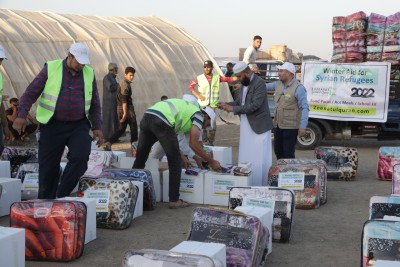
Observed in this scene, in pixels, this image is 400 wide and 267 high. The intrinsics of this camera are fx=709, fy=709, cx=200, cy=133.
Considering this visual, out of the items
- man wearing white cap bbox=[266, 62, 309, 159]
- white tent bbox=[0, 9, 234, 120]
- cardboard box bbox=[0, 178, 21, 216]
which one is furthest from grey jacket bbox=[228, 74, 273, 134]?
white tent bbox=[0, 9, 234, 120]

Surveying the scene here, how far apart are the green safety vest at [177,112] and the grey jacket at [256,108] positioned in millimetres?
958

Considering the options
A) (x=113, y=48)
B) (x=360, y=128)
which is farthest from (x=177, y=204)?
(x=113, y=48)

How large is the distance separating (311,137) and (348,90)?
114 centimetres

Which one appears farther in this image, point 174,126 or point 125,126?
point 125,126

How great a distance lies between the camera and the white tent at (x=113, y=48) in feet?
56.5

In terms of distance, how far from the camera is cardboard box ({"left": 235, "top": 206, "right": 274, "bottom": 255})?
5838 mm

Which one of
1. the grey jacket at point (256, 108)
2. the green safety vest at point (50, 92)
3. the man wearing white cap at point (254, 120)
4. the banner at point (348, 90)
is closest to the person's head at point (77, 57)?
the green safety vest at point (50, 92)

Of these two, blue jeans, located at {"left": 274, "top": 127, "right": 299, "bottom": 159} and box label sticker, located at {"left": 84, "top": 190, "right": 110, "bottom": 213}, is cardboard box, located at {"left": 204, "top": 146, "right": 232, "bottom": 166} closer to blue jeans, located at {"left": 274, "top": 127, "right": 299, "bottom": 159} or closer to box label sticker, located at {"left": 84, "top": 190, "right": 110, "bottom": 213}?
blue jeans, located at {"left": 274, "top": 127, "right": 299, "bottom": 159}

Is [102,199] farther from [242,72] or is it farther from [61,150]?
[242,72]

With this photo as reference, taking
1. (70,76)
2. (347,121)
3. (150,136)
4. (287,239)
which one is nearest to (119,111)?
(347,121)

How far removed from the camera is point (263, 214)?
19.4ft

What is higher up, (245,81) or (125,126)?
(245,81)

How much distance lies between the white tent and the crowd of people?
8.79 m

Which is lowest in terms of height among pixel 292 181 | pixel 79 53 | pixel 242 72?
pixel 292 181
